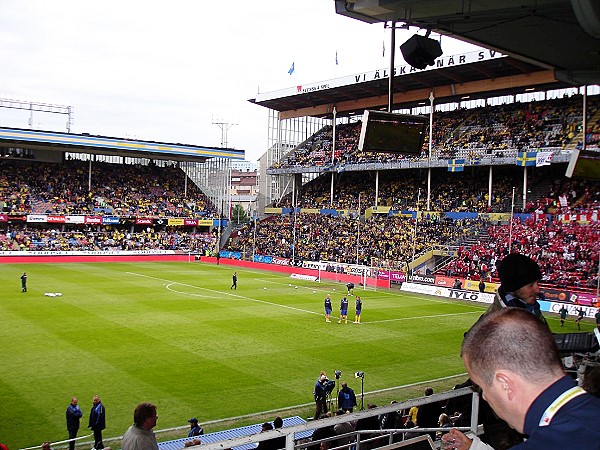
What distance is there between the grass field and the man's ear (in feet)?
44.3

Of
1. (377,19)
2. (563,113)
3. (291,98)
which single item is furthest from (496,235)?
(377,19)

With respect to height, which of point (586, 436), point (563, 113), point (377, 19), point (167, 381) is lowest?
point (167, 381)

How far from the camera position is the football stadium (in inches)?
224

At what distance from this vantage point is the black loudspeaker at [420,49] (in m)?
8.89

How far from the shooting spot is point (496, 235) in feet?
150

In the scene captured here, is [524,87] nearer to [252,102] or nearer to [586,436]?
[252,102]

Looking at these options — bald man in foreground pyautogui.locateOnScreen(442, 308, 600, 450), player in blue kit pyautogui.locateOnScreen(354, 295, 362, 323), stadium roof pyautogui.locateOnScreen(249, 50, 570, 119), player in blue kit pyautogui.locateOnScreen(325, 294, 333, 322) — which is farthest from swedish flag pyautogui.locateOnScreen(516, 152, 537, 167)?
bald man in foreground pyautogui.locateOnScreen(442, 308, 600, 450)

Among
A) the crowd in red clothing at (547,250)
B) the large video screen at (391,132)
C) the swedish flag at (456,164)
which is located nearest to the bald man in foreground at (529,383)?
the large video screen at (391,132)

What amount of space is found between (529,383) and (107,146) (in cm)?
6834

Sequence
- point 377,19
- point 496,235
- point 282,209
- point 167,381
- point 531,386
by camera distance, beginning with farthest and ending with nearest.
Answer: point 282,209
point 496,235
point 167,381
point 377,19
point 531,386

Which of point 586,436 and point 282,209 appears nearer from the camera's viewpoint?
point 586,436

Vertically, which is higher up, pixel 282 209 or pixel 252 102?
pixel 252 102

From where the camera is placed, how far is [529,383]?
2162 millimetres

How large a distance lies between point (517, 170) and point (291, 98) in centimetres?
2493
